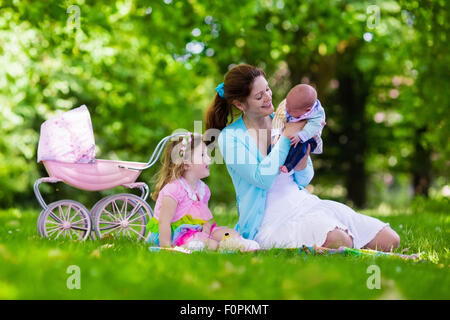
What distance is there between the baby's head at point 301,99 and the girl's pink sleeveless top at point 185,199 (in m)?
1.01

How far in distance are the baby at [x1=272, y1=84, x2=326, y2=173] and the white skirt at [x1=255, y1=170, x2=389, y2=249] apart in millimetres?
277

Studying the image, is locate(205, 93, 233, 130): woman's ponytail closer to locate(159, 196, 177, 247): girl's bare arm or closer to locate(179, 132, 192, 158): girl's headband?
locate(179, 132, 192, 158): girl's headband

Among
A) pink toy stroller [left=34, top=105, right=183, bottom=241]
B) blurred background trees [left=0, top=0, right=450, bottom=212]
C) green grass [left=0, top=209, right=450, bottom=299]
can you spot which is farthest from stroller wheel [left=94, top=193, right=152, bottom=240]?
blurred background trees [left=0, top=0, right=450, bottom=212]

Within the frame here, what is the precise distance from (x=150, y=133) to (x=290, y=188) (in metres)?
8.79

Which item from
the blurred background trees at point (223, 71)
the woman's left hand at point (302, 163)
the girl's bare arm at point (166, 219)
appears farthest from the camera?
the blurred background trees at point (223, 71)

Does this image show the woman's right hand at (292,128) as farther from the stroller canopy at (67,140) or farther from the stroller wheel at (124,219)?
the stroller canopy at (67,140)

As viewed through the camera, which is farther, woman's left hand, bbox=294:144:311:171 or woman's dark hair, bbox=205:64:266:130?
woman's dark hair, bbox=205:64:266:130

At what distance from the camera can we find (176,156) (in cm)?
429

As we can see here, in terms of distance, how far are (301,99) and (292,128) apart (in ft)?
0.75

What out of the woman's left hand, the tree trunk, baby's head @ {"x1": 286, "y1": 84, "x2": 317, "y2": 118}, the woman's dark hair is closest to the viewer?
baby's head @ {"x1": 286, "y1": 84, "x2": 317, "y2": 118}

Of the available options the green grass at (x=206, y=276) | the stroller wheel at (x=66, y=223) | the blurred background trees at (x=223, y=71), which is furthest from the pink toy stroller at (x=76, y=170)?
the blurred background trees at (x=223, y=71)

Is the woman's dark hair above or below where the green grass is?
above

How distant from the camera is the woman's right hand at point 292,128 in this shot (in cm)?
388

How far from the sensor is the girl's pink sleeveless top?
4.07m
